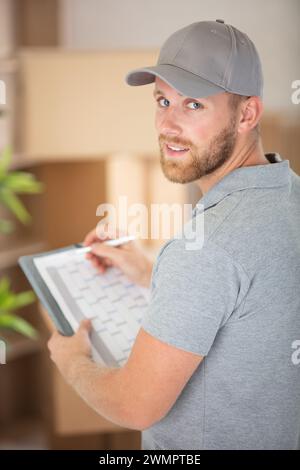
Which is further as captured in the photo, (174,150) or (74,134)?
(74,134)

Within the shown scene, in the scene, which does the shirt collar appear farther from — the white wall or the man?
the white wall

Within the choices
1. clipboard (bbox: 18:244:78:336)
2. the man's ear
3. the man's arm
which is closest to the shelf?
clipboard (bbox: 18:244:78:336)

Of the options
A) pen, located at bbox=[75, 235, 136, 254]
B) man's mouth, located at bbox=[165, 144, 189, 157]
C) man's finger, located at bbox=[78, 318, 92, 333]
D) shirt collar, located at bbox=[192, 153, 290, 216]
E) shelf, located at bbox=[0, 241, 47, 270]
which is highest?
man's mouth, located at bbox=[165, 144, 189, 157]

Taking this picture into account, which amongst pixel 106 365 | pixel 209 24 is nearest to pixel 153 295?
pixel 106 365

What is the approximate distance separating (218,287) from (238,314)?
0.06 m

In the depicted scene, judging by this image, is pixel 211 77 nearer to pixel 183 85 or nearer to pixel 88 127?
pixel 183 85

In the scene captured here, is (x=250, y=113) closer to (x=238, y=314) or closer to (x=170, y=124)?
(x=170, y=124)

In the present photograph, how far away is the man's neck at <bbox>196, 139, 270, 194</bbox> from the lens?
1036mm

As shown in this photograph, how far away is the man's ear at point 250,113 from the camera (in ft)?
3.36

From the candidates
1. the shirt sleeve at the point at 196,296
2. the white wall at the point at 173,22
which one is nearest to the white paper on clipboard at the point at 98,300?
the shirt sleeve at the point at 196,296

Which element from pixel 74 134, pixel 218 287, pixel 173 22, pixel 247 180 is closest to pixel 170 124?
pixel 247 180

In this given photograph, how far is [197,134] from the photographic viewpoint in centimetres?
102

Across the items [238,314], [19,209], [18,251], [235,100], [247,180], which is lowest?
[18,251]

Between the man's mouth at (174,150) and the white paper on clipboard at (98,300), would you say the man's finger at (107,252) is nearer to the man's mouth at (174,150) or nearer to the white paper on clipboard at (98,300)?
the white paper on clipboard at (98,300)
